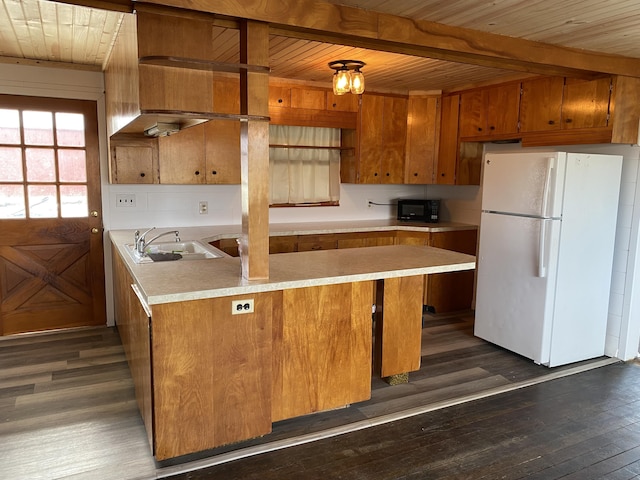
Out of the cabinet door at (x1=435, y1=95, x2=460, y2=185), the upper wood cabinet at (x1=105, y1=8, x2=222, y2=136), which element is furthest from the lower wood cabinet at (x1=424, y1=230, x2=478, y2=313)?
the upper wood cabinet at (x1=105, y1=8, x2=222, y2=136)

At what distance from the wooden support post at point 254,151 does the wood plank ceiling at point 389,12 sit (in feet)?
1.63

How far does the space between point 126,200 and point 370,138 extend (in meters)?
2.50

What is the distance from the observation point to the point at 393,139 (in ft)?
16.8

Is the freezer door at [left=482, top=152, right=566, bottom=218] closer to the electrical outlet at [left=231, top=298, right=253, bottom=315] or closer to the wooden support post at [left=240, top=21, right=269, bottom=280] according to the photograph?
the wooden support post at [left=240, top=21, right=269, bottom=280]

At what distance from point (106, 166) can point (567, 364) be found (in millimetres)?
4264

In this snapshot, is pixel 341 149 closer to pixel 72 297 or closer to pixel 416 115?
pixel 416 115

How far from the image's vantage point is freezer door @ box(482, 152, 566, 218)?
3.45 metres

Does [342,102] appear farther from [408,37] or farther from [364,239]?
[408,37]

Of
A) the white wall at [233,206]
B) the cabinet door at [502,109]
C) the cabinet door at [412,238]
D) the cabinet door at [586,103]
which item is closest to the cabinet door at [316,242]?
the white wall at [233,206]

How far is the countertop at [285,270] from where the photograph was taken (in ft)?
7.54

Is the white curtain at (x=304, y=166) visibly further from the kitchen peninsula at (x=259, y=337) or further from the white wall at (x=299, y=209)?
the kitchen peninsula at (x=259, y=337)

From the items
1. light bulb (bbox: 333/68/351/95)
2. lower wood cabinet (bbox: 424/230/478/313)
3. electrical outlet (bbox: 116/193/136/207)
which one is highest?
light bulb (bbox: 333/68/351/95)

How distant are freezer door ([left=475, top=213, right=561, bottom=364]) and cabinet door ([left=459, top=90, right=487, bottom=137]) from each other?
1.14 m

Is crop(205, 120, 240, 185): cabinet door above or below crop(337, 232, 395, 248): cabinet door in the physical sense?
above
